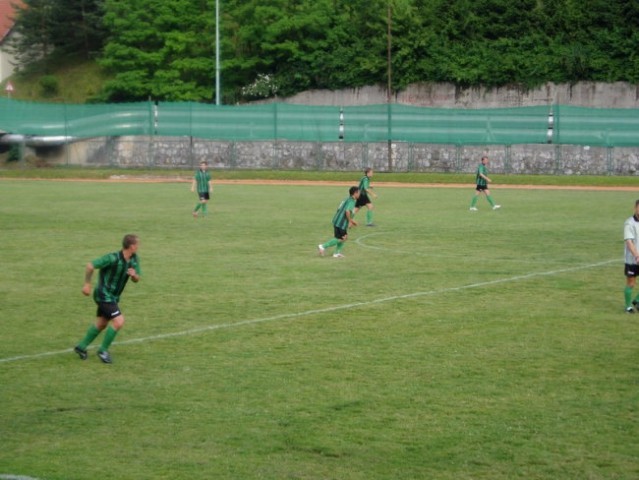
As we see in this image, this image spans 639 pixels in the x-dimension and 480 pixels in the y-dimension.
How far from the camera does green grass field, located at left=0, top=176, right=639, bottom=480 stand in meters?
9.93

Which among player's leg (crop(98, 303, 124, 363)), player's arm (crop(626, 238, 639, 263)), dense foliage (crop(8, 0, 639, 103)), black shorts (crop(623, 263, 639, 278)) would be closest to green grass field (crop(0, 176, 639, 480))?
Answer: player's leg (crop(98, 303, 124, 363))

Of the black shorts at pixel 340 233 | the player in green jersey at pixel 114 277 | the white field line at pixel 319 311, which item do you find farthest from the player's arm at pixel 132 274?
the black shorts at pixel 340 233

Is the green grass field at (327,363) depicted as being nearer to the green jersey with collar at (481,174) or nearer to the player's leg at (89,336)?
the player's leg at (89,336)

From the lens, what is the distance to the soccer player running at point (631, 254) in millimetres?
16641

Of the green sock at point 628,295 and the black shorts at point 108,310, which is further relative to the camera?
the green sock at point 628,295

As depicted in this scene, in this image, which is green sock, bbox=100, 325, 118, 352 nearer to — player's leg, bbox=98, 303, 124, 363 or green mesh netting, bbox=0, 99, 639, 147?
player's leg, bbox=98, 303, 124, 363

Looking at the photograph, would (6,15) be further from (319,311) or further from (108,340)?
(108,340)

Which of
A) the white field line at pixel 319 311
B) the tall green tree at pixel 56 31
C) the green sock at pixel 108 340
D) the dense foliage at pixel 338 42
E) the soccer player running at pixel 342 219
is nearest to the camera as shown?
the green sock at pixel 108 340

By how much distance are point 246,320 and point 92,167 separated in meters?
47.3

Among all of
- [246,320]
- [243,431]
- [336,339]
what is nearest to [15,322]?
[246,320]

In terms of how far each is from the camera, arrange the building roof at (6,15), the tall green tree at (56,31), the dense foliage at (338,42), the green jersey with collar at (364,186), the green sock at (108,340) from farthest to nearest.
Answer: the building roof at (6,15), the tall green tree at (56,31), the dense foliage at (338,42), the green jersey with collar at (364,186), the green sock at (108,340)

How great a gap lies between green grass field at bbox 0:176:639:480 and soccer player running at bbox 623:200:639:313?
377mm

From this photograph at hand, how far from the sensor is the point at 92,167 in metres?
61.9

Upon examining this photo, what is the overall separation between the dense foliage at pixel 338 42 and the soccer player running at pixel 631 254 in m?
45.7
